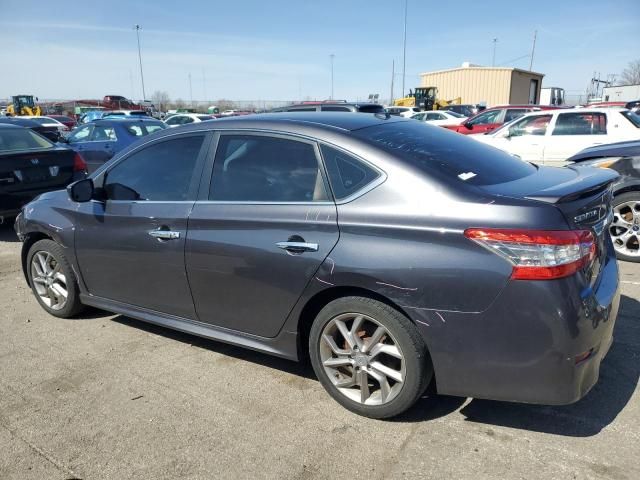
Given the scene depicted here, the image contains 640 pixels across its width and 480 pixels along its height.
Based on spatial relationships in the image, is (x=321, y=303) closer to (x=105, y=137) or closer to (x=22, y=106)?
(x=105, y=137)

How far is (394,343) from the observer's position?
2715mm

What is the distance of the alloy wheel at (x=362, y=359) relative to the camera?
275 cm

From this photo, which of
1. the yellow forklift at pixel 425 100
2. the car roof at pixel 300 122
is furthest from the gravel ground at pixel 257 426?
the yellow forklift at pixel 425 100

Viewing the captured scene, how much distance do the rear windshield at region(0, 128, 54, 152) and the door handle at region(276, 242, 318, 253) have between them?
247 inches

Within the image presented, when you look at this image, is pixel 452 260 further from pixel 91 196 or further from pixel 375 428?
pixel 91 196

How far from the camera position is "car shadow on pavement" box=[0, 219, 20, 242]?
7.57m

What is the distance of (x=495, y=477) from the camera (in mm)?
2385

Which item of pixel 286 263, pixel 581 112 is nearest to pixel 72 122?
pixel 581 112

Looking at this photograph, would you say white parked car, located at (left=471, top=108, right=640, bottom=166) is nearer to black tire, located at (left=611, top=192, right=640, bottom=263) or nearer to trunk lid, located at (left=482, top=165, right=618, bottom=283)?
black tire, located at (left=611, top=192, right=640, bottom=263)

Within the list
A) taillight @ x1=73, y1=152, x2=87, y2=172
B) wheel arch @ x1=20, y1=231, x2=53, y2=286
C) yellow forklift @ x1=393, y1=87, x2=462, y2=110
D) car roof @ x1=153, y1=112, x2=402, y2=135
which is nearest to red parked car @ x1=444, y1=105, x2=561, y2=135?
taillight @ x1=73, y1=152, x2=87, y2=172

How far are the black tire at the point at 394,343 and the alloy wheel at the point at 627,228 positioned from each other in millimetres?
3992

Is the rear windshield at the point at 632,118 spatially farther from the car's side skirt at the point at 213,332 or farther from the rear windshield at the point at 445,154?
the car's side skirt at the point at 213,332

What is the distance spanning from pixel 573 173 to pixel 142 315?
313 cm

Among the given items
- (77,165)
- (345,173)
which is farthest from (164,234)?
(77,165)
